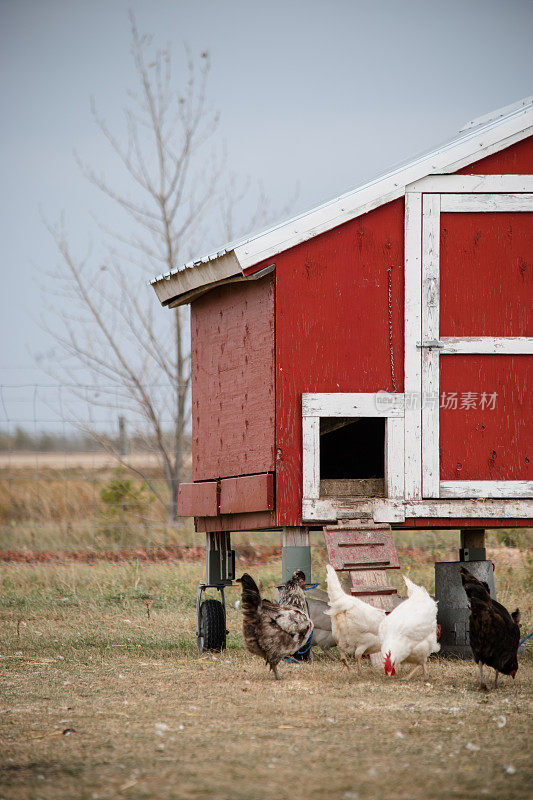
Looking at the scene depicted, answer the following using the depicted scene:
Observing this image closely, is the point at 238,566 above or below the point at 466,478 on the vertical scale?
A: below

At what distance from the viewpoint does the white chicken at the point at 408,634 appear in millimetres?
6656

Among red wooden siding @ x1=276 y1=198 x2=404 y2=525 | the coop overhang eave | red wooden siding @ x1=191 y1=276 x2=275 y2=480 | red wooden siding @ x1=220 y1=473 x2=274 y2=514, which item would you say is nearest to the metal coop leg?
red wooden siding @ x1=191 y1=276 x2=275 y2=480

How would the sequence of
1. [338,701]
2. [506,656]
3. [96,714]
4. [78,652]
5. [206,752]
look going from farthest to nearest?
[78,652] → [506,656] → [338,701] → [96,714] → [206,752]

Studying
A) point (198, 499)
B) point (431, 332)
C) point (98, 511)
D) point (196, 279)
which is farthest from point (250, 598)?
point (98, 511)

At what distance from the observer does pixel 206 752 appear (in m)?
4.52

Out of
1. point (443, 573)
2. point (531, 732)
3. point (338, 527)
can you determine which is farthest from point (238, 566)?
point (531, 732)

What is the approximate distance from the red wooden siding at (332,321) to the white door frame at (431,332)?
0.11 metres

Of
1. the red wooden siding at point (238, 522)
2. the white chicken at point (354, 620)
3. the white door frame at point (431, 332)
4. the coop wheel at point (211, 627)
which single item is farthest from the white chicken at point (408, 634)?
the coop wheel at point (211, 627)

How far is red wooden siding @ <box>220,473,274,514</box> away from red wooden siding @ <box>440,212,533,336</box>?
6.48 ft

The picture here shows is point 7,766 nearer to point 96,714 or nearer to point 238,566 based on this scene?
point 96,714

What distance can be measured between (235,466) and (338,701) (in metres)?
2.95

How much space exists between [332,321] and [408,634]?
259cm

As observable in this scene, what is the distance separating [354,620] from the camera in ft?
22.9

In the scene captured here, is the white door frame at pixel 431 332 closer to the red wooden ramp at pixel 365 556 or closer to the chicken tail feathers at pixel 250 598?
the red wooden ramp at pixel 365 556
